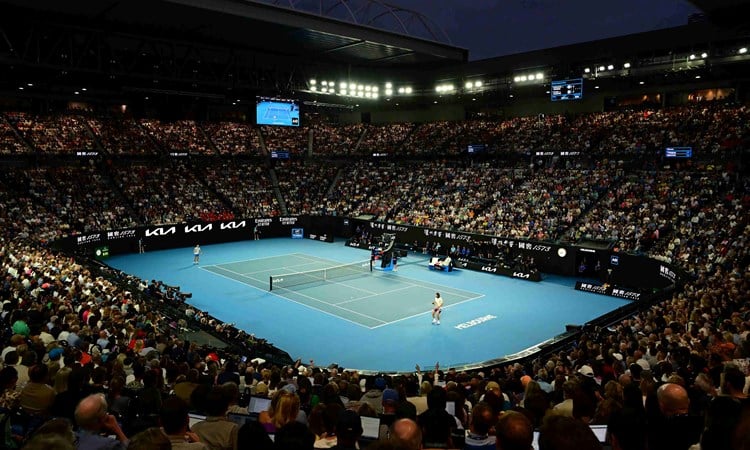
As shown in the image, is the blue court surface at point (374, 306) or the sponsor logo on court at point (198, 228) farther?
the sponsor logo on court at point (198, 228)

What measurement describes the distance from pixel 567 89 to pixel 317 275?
23.8 m

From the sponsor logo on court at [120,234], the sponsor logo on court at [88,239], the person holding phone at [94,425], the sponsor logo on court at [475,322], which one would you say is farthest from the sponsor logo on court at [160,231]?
the person holding phone at [94,425]

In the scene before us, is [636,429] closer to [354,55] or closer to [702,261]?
[702,261]

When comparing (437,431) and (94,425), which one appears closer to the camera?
(94,425)

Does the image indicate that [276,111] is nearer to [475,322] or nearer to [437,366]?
[475,322]

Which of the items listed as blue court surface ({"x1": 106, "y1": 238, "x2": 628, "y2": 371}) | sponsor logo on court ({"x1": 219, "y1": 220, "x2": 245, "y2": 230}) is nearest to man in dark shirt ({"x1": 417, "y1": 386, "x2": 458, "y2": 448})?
blue court surface ({"x1": 106, "y1": 238, "x2": 628, "y2": 371})

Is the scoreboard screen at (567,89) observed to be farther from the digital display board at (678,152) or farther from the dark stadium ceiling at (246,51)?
the digital display board at (678,152)

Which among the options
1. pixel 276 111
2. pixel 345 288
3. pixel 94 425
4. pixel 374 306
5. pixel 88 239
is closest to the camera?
pixel 94 425

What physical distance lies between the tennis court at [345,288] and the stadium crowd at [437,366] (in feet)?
21.0

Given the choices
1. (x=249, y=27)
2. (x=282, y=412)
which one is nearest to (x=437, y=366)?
(x=282, y=412)

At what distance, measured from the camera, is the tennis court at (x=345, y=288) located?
26.7 metres

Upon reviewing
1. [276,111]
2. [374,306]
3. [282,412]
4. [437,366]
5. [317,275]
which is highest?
[276,111]

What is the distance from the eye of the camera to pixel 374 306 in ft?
90.6

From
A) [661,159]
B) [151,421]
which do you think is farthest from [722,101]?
[151,421]
